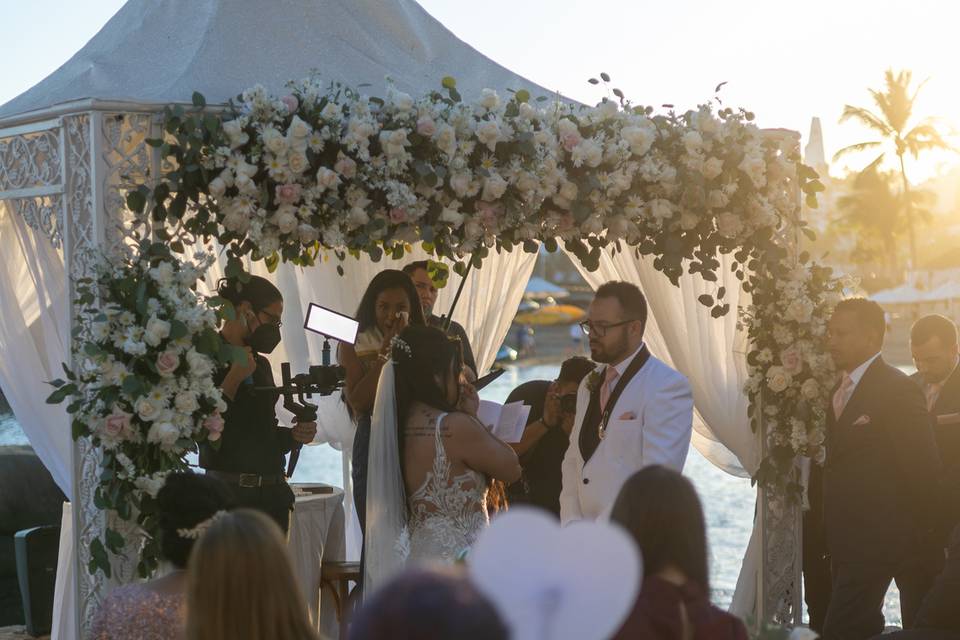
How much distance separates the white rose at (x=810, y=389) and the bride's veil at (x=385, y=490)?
2350mm

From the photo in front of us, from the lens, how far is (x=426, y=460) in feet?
16.1

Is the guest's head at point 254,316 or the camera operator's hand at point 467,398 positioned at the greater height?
the guest's head at point 254,316

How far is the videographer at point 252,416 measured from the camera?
18.3 ft

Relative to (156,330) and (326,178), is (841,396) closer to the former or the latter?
(326,178)

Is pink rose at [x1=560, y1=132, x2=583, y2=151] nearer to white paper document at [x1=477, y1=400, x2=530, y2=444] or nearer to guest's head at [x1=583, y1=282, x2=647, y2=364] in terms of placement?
guest's head at [x1=583, y1=282, x2=647, y2=364]

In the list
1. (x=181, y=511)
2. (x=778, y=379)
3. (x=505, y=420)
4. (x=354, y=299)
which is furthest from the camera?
(x=354, y=299)

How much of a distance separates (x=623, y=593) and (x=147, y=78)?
4.65m

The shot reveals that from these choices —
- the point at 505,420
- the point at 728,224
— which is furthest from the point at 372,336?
the point at 728,224

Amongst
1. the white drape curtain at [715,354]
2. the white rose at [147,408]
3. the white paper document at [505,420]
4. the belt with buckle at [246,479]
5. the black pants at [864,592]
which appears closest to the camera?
the white rose at [147,408]

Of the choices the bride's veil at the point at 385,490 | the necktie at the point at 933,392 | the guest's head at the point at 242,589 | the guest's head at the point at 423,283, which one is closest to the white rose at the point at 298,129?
the bride's veil at the point at 385,490

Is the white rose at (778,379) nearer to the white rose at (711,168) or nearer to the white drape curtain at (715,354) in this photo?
the white drape curtain at (715,354)

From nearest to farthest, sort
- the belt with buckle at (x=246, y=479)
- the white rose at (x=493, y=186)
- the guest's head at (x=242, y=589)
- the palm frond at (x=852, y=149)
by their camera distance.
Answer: the guest's head at (x=242, y=589), the white rose at (x=493, y=186), the belt with buckle at (x=246, y=479), the palm frond at (x=852, y=149)

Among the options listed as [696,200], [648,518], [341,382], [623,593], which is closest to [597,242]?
[696,200]

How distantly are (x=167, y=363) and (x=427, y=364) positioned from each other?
1.02 m
